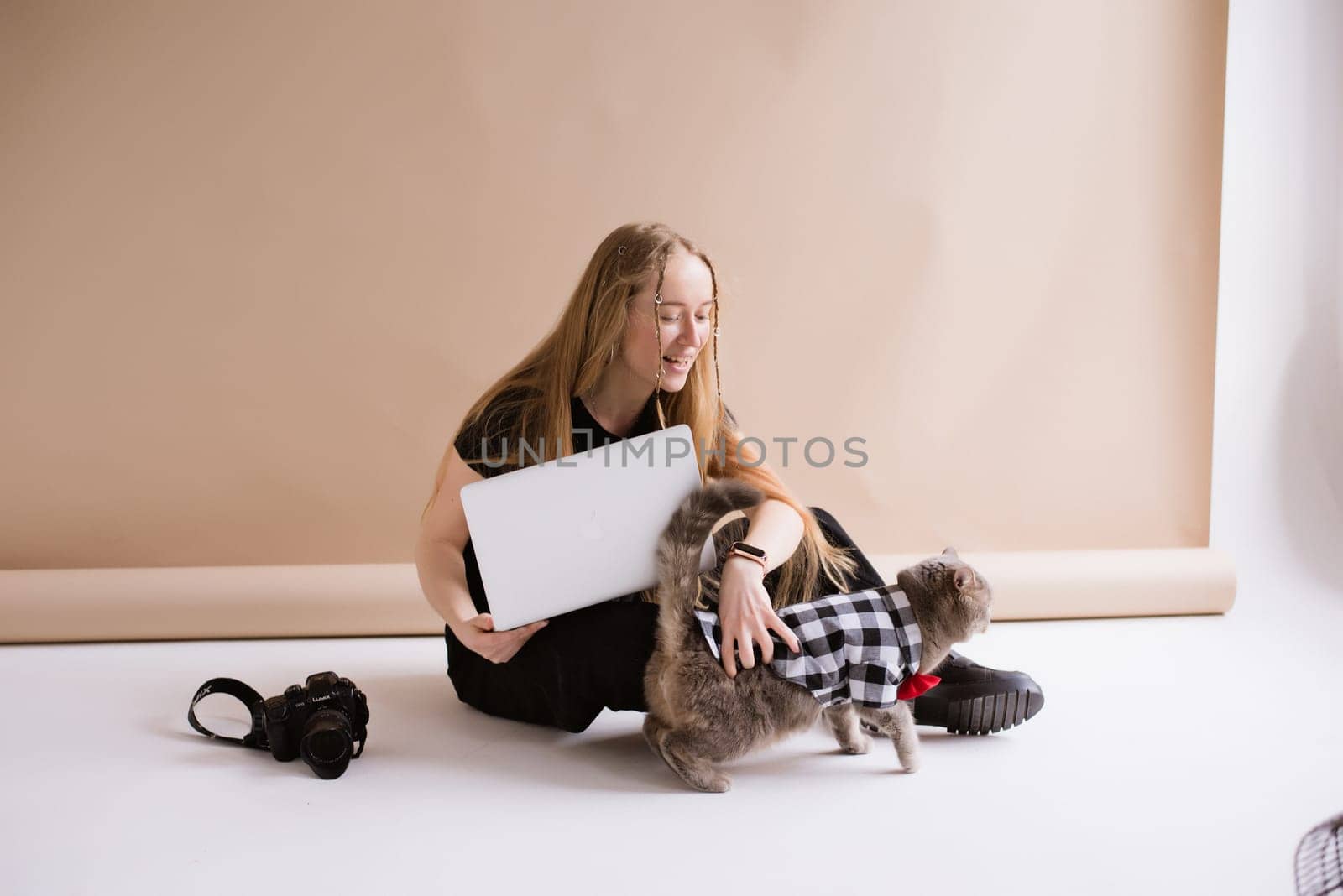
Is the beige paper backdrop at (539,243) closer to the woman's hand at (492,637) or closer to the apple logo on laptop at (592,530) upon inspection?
the woman's hand at (492,637)

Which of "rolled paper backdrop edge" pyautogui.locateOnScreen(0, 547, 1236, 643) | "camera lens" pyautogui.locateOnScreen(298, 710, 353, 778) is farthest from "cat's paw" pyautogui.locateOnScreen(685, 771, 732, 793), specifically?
"rolled paper backdrop edge" pyautogui.locateOnScreen(0, 547, 1236, 643)

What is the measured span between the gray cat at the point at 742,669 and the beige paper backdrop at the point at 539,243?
45.8 inches

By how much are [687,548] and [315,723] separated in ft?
2.06

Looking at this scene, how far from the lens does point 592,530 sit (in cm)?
156

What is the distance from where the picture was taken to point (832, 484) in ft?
9.28

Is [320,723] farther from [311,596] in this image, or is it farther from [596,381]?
[311,596]

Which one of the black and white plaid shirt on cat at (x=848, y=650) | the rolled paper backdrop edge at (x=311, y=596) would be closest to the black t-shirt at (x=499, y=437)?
the black and white plaid shirt on cat at (x=848, y=650)

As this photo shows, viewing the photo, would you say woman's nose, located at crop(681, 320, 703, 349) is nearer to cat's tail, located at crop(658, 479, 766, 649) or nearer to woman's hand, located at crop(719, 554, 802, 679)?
cat's tail, located at crop(658, 479, 766, 649)

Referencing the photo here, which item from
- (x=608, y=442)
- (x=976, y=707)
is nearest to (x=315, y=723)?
(x=608, y=442)

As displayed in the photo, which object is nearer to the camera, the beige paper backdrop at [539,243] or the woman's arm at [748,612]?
the woman's arm at [748,612]

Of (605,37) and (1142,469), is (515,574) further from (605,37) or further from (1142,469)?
(1142,469)

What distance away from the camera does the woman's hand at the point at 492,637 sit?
162 cm

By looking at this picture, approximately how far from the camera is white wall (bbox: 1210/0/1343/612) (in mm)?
2859

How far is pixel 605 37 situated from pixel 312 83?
0.74 m
